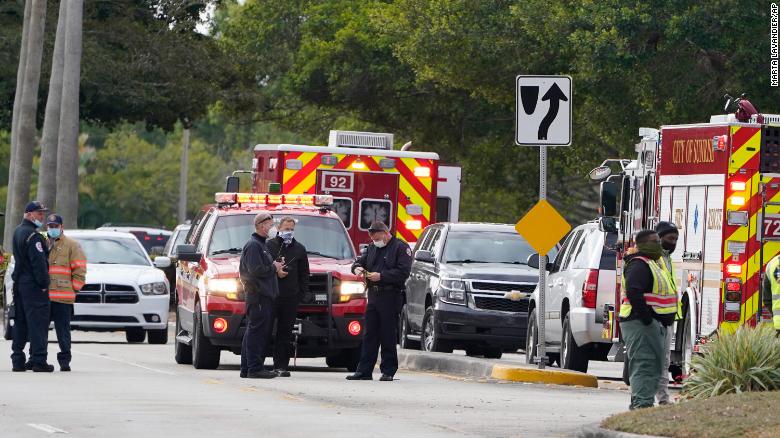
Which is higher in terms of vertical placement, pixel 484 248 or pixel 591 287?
pixel 484 248

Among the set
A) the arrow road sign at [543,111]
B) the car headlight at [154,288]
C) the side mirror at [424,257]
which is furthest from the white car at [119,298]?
the arrow road sign at [543,111]

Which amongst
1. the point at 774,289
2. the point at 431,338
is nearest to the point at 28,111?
the point at 431,338

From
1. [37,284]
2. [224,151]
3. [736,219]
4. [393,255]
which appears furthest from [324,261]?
[224,151]

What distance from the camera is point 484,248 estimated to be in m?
26.0

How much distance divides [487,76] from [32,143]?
9.93m

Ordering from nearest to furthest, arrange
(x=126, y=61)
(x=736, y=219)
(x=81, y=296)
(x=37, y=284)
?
(x=736, y=219) → (x=37, y=284) → (x=81, y=296) → (x=126, y=61)

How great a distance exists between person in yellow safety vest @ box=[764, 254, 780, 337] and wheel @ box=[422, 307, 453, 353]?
8.17 meters

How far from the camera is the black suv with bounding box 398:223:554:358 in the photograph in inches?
976

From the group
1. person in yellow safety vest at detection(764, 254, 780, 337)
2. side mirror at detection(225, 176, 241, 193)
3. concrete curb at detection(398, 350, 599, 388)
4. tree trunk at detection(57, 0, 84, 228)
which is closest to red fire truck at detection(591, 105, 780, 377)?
concrete curb at detection(398, 350, 599, 388)

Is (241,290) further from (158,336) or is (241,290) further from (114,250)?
(114,250)

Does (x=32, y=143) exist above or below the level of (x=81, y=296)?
above

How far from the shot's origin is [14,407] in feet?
51.9

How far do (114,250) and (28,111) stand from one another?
12.4 m

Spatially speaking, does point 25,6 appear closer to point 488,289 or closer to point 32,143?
point 32,143
